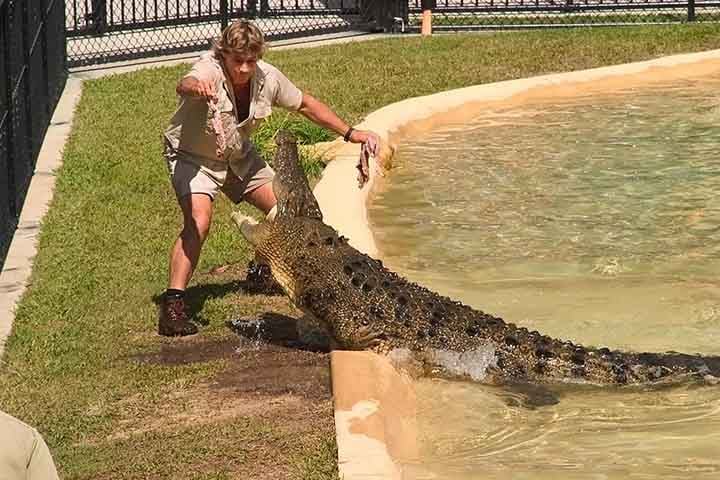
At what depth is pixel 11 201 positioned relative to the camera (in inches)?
379

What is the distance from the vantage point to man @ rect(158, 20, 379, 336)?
7.37m

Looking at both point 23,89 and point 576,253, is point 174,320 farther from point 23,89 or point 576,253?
point 23,89

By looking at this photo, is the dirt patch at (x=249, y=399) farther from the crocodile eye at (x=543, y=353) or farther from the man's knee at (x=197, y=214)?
the crocodile eye at (x=543, y=353)

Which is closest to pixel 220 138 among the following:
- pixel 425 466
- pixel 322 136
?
pixel 425 466

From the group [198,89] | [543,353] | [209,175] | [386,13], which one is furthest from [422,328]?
[386,13]

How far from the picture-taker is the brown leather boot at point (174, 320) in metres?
7.41

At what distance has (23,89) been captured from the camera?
10930mm

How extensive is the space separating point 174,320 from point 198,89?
3.58ft

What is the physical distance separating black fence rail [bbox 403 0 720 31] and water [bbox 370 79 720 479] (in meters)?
4.57

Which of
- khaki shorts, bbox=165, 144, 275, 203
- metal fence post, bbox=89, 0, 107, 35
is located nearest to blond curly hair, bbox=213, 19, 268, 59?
khaki shorts, bbox=165, 144, 275, 203

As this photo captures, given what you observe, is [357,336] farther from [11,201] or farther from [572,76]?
[572,76]

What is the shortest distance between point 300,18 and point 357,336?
12478 millimetres

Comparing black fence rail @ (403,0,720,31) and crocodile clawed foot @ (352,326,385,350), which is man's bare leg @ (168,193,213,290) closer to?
crocodile clawed foot @ (352,326,385,350)

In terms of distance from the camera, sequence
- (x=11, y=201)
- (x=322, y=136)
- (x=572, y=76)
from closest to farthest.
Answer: (x=11, y=201) → (x=322, y=136) → (x=572, y=76)
